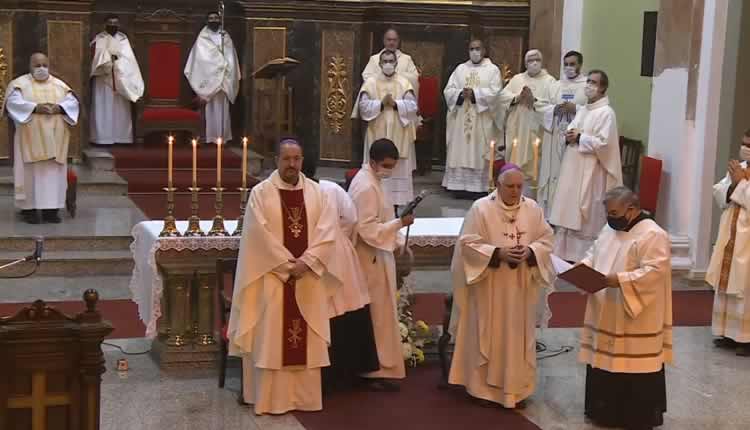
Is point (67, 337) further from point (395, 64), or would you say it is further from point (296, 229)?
point (395, 64)

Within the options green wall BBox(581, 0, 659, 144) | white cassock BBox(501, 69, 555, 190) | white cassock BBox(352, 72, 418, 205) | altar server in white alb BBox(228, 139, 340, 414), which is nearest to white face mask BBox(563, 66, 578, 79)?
white cassock BBox(501, 69, 555, 190)

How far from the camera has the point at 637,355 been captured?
7172 mm

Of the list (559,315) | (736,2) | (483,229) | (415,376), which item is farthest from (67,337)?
(736,2)

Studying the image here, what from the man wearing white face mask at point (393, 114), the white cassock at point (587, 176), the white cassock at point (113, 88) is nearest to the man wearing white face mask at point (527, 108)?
the man wearing white face mask at point (393, 114)

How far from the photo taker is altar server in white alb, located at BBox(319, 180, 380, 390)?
7.49m

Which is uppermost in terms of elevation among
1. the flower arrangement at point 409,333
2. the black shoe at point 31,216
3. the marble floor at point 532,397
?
the black shoe at point 31,216

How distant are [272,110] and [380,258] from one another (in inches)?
303

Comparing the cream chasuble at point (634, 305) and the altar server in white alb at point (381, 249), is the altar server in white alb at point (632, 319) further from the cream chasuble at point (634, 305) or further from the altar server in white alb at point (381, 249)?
the altar server in white alb at point (381, 249)

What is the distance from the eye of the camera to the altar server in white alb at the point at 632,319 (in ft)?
23.3

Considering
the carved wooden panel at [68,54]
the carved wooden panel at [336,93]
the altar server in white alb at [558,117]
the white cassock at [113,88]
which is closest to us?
the altar server in white alb at [558,117]

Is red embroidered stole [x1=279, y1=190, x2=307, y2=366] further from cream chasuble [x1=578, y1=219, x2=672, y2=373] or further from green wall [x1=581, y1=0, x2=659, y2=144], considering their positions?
green wall [x1=581, y1=0, x2=659, y2=144]

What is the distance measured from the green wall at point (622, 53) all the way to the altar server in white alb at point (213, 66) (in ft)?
14.4

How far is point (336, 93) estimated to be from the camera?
1570cm

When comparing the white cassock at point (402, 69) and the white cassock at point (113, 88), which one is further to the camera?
the white cassock at point (113, 88)
